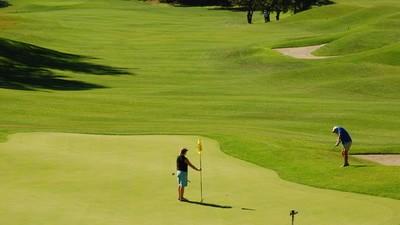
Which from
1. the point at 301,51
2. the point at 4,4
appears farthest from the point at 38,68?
the point at 4,4

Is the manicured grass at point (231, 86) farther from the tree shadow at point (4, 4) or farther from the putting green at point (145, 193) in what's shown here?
the tree shadow at point (4, 4)

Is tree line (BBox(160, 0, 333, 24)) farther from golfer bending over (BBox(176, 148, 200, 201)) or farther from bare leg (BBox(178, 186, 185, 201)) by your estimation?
bare leg (BBox(178, 186, 185, 201))

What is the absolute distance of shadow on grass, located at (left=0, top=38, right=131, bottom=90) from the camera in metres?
65.1

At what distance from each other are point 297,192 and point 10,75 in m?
46.3

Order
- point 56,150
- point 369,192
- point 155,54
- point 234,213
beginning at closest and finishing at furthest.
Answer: point 234,213 → point 369,192 → point 56,150 → point 155,54

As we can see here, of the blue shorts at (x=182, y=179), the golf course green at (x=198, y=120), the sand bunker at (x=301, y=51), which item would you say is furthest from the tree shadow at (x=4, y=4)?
the blue shorts at (x=182, y=179)

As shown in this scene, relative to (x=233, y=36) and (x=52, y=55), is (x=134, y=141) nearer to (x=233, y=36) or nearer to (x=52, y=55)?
(x=52, y=55)

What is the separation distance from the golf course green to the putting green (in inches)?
2.4

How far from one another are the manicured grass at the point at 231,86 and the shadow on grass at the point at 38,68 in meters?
0.18

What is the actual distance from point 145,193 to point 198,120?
21177 mm

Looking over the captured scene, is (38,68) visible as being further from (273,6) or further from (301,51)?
(273,6)

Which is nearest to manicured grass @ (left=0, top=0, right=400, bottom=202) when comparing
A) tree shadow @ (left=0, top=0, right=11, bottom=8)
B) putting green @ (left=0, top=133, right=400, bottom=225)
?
putting green @ (left=0, top=133, right=400, bottom=225)

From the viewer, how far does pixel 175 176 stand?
28.5 m

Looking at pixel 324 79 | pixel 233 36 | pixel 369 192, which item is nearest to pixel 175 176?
pixel 369 192
